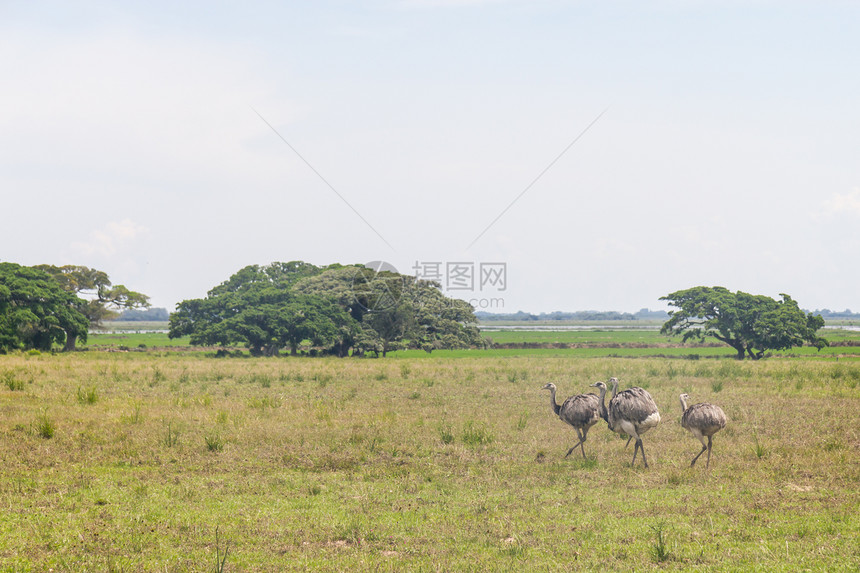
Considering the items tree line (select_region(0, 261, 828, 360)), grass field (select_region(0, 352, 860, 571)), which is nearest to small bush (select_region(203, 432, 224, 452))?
grass field (select_region(0, 352, 860, 571))

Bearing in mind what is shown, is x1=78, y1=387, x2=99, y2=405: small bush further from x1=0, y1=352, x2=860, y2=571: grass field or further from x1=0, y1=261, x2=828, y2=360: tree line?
x1=0, y1=261, x2=828, y2=360: tree line

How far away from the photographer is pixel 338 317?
55500mm

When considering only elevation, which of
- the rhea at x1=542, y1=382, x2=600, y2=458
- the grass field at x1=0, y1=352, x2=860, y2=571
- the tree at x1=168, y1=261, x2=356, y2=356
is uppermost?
the tree at x1=168, y1=261, x2=356, y2=356

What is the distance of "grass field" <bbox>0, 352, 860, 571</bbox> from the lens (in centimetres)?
823

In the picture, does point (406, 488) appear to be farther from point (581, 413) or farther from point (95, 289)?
point (95, 289)

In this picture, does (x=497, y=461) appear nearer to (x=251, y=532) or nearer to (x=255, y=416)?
(x=251, y=532)

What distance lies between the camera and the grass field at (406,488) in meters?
8.23

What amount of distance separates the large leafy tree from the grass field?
28816 mm

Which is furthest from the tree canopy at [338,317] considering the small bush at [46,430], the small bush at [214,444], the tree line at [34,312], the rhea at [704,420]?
the rhea at [704,420]

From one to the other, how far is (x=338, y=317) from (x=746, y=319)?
32.1m

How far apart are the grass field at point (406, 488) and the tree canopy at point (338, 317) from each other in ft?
101

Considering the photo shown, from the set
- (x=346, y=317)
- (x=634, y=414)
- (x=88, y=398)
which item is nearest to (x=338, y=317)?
(x=346, y=317)

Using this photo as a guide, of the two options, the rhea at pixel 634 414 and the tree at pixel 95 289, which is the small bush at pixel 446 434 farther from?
the tree at pixel 95 289

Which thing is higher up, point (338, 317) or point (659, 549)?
point (338, 317)
